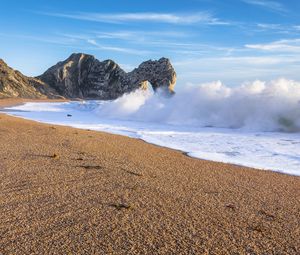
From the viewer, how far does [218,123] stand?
16078mm

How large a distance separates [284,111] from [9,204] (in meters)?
13.3

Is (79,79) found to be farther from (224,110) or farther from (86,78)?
(224,110)

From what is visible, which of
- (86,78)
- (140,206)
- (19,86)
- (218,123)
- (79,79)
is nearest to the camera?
(140,206)

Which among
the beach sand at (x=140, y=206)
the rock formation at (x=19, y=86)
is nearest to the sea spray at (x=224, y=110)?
the beach sand at (x=140, y=206)

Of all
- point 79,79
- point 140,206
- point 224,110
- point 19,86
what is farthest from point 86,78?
point 140,206

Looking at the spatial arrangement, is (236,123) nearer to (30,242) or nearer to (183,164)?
(183,164)

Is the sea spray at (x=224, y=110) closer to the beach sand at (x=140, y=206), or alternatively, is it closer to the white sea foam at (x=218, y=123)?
the white sea foam at (x=218, y=123)

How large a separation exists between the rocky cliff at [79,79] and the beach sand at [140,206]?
1240 inches

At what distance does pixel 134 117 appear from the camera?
20516 mm

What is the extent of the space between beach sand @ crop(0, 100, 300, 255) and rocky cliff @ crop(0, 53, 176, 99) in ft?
103

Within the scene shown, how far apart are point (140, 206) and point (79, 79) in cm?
4941

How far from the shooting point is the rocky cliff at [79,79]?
130ft

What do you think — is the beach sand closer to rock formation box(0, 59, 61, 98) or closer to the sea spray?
the sea spray

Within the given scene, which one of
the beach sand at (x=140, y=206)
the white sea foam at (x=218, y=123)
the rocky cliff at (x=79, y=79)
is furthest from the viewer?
the rocky cliff at (x=79, y=79)
